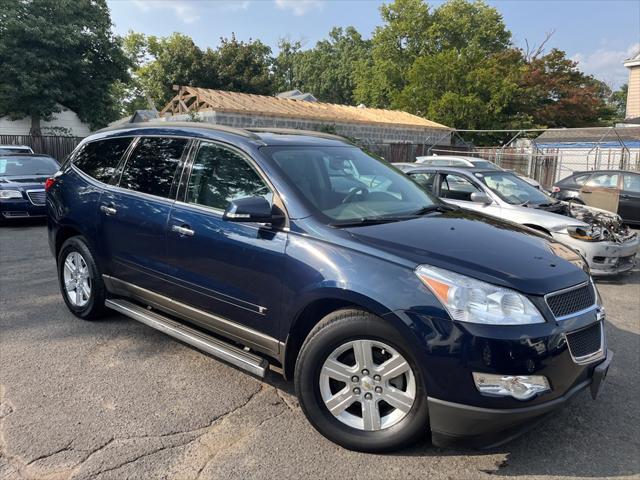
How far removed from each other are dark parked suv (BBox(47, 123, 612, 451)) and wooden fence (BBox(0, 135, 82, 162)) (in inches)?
796

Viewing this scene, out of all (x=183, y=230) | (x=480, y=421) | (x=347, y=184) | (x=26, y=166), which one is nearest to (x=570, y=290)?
(x=480, y=421)

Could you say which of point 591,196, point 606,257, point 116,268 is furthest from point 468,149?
point 116,268

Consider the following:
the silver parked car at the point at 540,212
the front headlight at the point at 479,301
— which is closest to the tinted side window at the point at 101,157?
the front headlight at the point at 479,301

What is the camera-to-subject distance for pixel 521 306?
2566mm

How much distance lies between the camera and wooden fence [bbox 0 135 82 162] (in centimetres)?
2170

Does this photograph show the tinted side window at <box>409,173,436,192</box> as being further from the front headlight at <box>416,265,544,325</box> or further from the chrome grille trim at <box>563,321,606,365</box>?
the front headlight at <box>416,265,544,325</box>

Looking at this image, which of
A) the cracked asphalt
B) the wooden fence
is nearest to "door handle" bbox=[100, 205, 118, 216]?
the cracked asphalt

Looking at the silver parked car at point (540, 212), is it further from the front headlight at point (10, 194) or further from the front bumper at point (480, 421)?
the front headlight at point (10, 194)

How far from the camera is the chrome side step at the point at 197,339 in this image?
128 inches

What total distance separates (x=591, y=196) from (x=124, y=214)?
34.9ft

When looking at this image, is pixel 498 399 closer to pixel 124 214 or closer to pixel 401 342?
pixel 401 342

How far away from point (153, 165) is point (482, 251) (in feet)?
8.88

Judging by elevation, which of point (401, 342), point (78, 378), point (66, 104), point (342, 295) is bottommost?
point (78, 378)

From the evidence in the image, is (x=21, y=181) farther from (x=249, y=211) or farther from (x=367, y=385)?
(x=367, y=385)
